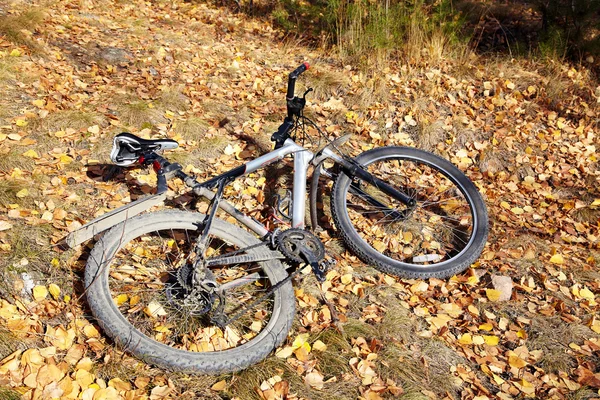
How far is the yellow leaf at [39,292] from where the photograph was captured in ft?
11.9

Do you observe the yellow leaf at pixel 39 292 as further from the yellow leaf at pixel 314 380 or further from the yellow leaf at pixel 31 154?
the yellow leaf at pixel 314 380

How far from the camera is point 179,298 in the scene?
3.58 metres

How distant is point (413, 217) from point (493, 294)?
1.12 meters

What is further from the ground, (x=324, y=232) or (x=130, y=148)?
(x=130, y=148)

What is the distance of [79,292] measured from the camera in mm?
3717

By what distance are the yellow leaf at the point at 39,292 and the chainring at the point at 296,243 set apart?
171 centimetres

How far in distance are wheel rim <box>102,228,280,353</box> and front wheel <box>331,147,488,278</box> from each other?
1.03 metres

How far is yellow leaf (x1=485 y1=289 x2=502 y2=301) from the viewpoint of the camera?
14.4 feet

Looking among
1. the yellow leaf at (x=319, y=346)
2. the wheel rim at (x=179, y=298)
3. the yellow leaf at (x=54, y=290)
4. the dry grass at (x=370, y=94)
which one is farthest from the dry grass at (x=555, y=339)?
the yellow leaf at (x=54, y=290)

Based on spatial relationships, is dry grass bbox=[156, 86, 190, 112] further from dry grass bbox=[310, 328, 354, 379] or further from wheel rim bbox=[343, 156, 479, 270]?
dry grass bbox=[310, 328, 354, 379]

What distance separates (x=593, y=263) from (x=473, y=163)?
1.81m

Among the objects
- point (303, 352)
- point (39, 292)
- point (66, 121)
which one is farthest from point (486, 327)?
point (66, 121)

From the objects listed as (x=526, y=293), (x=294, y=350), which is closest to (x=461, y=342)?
(x=526, y=293)

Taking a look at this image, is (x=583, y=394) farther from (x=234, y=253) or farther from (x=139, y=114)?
(x=139, y=114)
